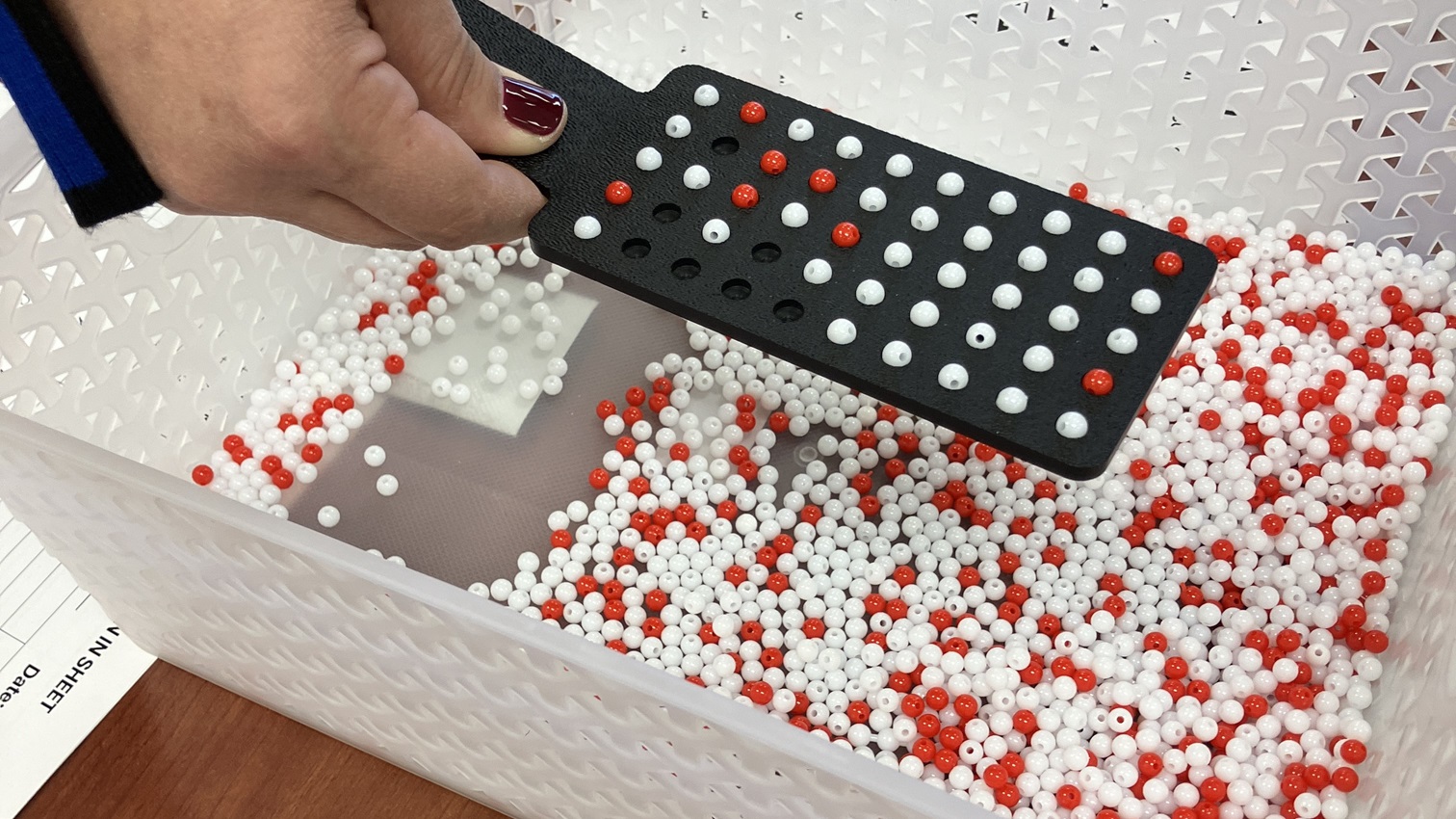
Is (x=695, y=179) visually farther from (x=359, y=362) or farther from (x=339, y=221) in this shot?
(x=359, y=362)

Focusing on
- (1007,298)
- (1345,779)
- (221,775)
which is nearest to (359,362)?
(221,775)

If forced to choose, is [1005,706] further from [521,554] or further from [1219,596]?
[521,554]

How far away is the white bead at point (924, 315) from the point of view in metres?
0.60

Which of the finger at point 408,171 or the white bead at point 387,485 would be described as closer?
the finger at point 408,171

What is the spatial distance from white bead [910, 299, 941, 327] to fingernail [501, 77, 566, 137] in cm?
22

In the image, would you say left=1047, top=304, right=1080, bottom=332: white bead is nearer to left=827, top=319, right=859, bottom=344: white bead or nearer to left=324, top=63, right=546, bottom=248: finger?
left=827, top=319, right=859, bottom=344: white bead

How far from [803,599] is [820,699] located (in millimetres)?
71

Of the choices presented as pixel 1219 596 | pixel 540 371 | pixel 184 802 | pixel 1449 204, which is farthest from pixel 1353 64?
pixel 184 802

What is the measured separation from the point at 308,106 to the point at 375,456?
438mm

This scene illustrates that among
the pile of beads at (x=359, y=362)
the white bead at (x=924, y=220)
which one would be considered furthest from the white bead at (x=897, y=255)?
the pile of beads at (x=359, y=362)

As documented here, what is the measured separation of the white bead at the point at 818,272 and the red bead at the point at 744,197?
0.17 ft

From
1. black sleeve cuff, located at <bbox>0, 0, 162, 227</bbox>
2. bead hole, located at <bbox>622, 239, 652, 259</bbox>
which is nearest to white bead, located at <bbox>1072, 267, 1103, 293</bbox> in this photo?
bead hole, located at <bbox>622, 239, 652, 259</bbox>

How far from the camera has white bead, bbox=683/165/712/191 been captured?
65 centimetres

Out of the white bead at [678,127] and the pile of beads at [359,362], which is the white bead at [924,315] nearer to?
the white bead at [678,127]
